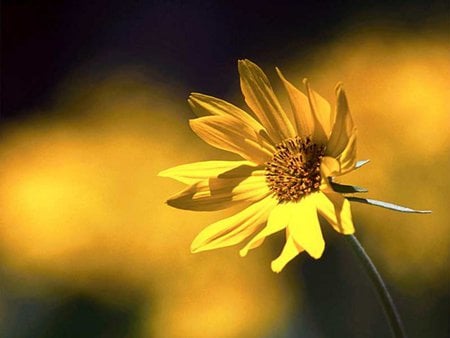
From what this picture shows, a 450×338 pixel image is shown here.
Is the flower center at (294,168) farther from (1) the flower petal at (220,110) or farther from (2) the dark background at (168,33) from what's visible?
(2) the dark background at (168,33)

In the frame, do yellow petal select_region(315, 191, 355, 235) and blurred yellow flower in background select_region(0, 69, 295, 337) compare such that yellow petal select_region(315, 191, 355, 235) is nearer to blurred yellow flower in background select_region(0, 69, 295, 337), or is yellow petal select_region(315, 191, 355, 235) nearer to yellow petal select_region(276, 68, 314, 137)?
yellow petal select_region(276, 68, 314, 137)

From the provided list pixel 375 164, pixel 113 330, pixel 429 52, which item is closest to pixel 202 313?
pixel 113 330

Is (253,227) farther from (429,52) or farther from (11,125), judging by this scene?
(11,125)

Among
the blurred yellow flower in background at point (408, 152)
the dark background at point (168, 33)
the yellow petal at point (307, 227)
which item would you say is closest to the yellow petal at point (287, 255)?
the yellow petal at point (307, 227)

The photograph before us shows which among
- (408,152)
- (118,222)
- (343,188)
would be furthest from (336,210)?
(118,222)

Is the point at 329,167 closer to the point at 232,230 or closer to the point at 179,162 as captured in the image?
the point at 232,230

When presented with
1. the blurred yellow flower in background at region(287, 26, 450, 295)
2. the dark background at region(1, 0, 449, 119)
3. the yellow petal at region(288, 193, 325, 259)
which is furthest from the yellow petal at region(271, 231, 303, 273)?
the dark background at region(1, 0, 449, 119)

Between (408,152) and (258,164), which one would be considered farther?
(408,152)
